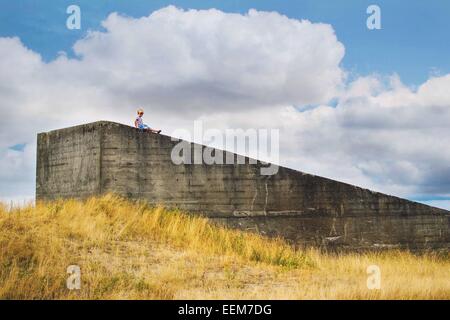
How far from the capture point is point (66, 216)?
32.4 ft

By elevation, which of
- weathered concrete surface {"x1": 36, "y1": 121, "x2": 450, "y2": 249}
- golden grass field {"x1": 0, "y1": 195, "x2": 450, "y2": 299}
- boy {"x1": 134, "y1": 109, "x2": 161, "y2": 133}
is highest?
boy {"x1": 134, "y1": 109, "x2": 161, "y2": 133}

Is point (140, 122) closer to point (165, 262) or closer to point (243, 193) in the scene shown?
point (243, 193)

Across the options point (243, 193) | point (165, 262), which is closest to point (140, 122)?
point (243, 193)

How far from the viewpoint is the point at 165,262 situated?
8664 mm

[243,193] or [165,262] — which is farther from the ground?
[243,193]

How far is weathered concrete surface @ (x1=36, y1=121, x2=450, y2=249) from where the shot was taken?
11.7 metres

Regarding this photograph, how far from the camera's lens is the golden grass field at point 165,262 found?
21.9 feet

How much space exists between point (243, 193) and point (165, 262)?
3712 millimetres

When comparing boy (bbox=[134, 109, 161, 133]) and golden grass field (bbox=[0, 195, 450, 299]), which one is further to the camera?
boy (bbox=[134, 109, 161, 133])

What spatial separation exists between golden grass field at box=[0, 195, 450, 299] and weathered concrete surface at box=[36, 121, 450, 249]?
0.40m

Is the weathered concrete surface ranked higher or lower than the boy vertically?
lower

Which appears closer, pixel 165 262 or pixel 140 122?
pixel 165 262

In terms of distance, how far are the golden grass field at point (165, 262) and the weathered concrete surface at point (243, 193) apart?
403 mm

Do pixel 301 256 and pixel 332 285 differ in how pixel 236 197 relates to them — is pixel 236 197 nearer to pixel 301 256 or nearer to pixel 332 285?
pixel 301 256
